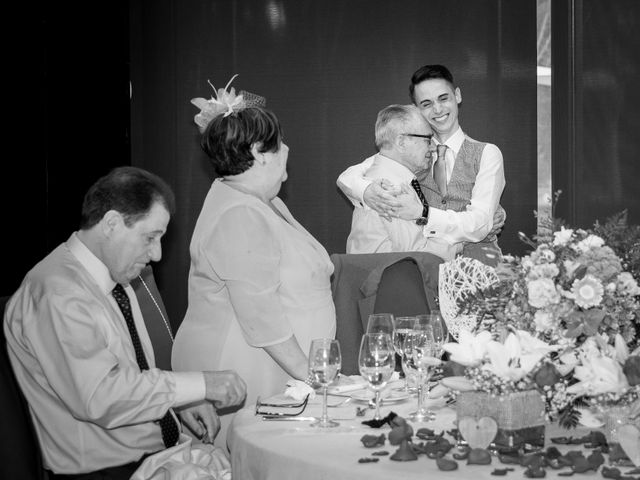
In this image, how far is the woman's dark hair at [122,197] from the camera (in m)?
2.23

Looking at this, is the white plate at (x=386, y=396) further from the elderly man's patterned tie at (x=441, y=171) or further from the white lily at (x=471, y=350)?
the elderly man's patterned tie at (x=441, y=171)

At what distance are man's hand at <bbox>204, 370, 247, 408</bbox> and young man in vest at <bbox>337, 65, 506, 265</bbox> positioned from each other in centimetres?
175

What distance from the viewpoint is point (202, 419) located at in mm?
2488

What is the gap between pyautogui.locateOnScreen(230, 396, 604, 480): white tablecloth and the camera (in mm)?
1530

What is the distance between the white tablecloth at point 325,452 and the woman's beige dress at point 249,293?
55cm

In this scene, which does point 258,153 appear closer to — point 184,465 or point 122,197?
point 122,197

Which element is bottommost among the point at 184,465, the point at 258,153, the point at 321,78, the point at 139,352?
the point at 184,465

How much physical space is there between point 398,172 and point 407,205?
0.18m

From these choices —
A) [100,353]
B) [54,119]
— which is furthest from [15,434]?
[54,119]

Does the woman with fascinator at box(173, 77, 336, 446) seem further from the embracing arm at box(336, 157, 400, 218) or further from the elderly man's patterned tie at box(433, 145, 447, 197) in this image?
the elderly man's patterned tie at box(433, 145, 447, 197)

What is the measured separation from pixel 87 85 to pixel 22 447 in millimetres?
2899


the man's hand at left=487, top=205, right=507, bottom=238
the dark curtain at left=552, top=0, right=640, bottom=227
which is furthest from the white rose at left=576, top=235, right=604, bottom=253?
the dark curtain at left=552, top=0, right=640, bottom=227

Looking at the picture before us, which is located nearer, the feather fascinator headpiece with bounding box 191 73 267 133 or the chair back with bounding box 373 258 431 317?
the feather fascinator headpiece with bounding box 191 73 267 133

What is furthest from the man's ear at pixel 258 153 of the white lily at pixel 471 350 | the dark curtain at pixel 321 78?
the dark curtain at pixel 321 78
